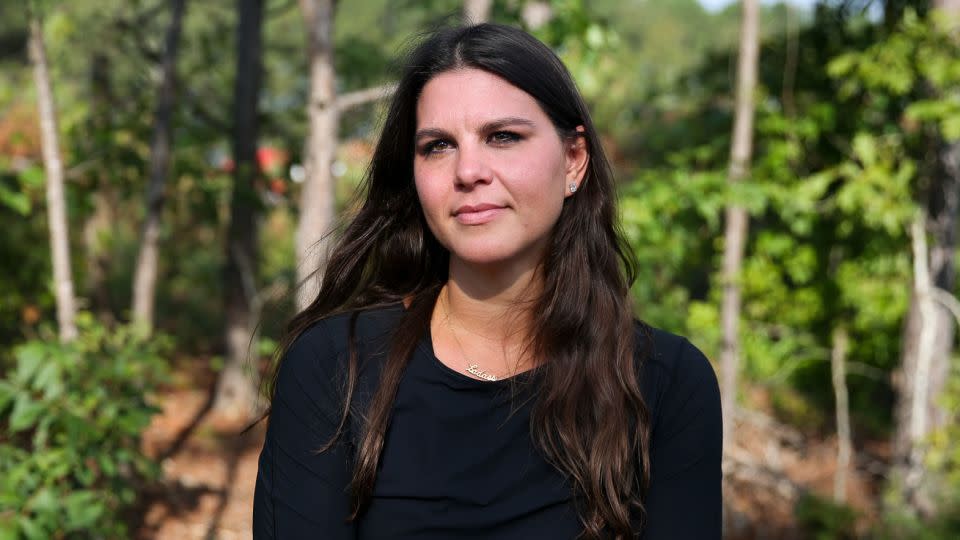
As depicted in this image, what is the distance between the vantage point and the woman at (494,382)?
169cm

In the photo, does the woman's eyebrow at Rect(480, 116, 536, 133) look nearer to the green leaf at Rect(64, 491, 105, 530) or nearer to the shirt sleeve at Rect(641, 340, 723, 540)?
the shirt sleeve at Rect(641, 340, 723, 540)

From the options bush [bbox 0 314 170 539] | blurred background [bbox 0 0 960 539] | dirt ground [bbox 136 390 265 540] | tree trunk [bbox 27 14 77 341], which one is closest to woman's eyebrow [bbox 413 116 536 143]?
bush [bbox 0 314 170 539]

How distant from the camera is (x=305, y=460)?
1.71 meters

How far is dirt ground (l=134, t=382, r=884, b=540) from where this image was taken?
207 inches

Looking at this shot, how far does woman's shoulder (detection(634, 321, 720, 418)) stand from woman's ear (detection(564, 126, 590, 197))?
0.35 meters

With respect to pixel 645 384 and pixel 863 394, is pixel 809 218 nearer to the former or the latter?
pixel 863 394

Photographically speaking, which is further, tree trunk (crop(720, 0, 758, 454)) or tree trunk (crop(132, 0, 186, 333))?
tree trunk (crop(720, 0, 758, 454))

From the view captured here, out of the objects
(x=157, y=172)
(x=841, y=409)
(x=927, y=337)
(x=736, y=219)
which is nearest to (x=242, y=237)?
(x=157, y=172)

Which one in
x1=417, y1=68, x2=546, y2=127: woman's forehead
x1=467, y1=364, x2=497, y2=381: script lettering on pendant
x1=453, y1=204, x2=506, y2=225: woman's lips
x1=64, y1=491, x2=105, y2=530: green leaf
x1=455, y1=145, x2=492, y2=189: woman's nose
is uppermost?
x1=417, y1=68, x2=546, y2=127: woman's forehead

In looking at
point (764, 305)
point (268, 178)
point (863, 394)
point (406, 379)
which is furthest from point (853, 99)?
point (406, 379)

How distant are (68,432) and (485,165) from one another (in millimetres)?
1927

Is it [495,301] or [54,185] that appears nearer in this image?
[495,301]

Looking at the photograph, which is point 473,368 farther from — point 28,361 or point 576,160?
point 28,361

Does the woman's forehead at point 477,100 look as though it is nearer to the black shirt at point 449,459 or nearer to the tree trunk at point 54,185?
the black shirt at point 449,459
